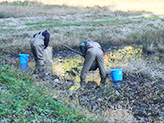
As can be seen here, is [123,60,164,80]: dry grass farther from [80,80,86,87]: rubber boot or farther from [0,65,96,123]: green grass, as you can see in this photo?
[0,65,96,123]: green grass

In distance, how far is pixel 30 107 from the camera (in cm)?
493

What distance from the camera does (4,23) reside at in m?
17.4

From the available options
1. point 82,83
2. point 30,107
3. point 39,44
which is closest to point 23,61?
point 39,44

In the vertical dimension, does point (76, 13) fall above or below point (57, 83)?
above

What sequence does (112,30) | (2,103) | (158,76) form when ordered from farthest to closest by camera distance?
(112,30), (158,76), (2,103)

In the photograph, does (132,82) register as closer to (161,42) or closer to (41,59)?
(41,59)

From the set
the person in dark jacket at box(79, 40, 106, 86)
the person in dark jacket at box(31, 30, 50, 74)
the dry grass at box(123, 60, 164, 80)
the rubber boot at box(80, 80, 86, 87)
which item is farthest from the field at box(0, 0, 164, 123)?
the person in dark jacket at box(79, 40, 106, 86)

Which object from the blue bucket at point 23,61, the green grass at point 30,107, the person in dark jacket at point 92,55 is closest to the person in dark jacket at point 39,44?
the blue bucket at point 23,61

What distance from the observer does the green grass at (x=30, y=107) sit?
4480mm

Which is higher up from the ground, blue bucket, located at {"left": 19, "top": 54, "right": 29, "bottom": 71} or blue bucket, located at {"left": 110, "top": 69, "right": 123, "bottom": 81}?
blue bucket, located at {"left": 19, "top": 54, "right": 29, "bottom": 71}

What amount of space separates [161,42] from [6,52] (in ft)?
22.2

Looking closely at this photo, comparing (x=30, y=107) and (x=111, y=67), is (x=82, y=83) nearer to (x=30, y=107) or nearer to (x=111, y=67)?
(x=111, y=67)

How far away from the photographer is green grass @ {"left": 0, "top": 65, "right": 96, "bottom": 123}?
14.7ft

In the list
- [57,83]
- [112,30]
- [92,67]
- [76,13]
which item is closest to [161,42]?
[112,30]
